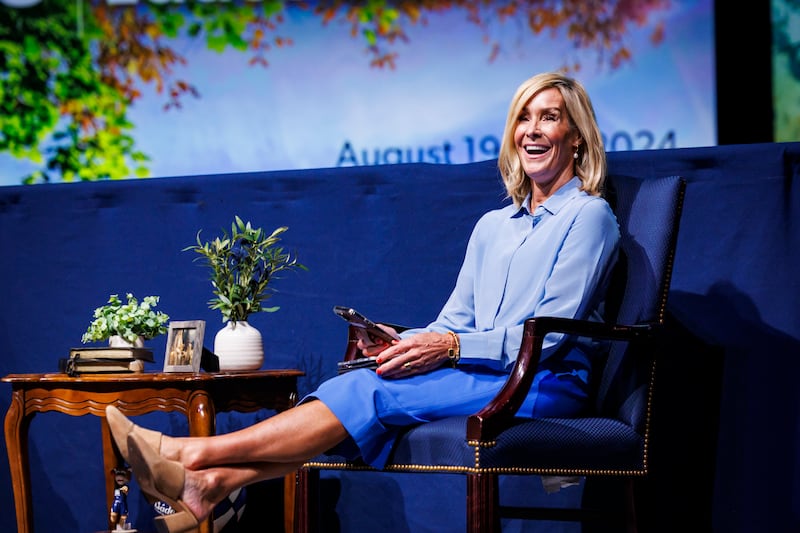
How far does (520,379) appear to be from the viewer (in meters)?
2.28

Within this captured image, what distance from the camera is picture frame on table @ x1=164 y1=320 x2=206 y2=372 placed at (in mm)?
2869

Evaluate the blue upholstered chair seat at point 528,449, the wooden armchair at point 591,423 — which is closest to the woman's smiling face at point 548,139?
the wooden armchair at point 591,423

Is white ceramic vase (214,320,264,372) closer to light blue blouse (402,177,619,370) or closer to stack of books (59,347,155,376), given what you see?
stack of books (59,347,155,376)

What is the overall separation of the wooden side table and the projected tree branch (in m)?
2.29

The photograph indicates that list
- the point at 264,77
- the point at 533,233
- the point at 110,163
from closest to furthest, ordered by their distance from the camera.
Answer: the point at 533,233
the point at 264,77
the point at 110,163

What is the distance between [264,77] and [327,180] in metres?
1.63

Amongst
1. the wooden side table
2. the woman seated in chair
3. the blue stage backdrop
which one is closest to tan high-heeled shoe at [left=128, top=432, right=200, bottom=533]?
the woman seated in chair

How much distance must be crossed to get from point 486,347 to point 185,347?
93 centimetres

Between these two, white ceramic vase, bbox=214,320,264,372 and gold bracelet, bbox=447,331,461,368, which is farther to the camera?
white ceramic vase, bbox=214,320,264,372

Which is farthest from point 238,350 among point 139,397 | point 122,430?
point 122,430

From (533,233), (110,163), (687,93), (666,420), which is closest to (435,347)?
(533,233)

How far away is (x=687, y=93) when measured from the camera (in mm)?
4531

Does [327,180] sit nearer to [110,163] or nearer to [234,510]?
[234,510]

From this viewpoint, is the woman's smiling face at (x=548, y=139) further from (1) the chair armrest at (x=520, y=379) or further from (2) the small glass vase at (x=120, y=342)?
(2) the small glass vase at (x=120, y=342)
